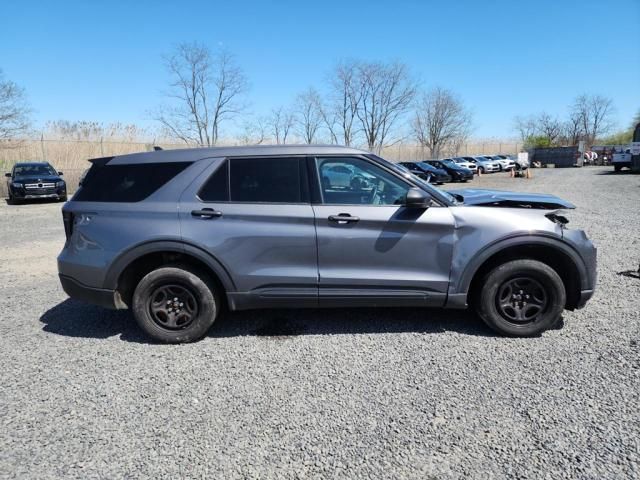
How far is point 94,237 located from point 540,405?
155 inches

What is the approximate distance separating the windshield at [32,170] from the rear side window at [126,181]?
17235mm

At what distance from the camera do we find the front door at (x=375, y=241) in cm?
370

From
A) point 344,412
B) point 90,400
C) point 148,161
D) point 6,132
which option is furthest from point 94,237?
point 6,132

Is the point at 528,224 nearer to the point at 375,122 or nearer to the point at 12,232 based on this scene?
the point at 12,232

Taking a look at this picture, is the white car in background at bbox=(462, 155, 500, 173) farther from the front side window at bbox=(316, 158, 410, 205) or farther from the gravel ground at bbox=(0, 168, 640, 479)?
the front side window at bbox=(316, 158, 410, 205)

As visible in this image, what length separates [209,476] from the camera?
2.29 metres

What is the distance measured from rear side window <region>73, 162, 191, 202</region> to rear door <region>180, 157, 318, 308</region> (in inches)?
12.6

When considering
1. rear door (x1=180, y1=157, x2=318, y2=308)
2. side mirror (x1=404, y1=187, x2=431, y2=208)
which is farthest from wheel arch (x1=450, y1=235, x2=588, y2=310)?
rear door (x1=180, y1=157, x2=318, y2=308)

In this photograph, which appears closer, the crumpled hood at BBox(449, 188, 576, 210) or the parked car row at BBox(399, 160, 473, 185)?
the crumpled hood at BBox(449, 188, 576, 210)

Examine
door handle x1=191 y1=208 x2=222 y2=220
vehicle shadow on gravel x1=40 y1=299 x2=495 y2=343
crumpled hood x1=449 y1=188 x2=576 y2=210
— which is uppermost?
crumpled hood x1=449 y1=188 x2=576 y2=210

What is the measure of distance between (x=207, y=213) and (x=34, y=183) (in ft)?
57.2

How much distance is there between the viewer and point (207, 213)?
377cm

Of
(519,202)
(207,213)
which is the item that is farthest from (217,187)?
(519,202)

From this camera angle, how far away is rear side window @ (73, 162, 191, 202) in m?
3.90
